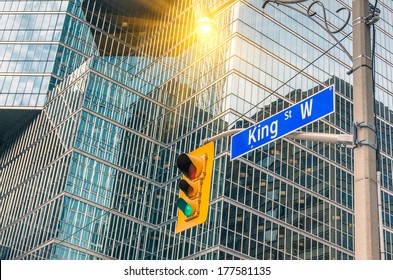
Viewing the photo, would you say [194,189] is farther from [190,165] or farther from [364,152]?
[364,152]

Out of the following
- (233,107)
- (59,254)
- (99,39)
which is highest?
(99,39)

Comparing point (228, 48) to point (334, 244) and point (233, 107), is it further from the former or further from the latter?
point (334, 244)

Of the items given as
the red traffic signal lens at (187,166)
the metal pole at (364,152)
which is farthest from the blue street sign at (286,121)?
the red traffic signal lens at (187,166)

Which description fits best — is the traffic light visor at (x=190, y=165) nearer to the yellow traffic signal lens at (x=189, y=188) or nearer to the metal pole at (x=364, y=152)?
the yellow traffic signal lens at (x=189, y=188)

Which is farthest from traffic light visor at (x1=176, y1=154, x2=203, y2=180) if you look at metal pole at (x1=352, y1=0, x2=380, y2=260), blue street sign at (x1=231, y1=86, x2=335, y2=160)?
metal pole at (x1=352, y1=0, x2=380, y2=260)

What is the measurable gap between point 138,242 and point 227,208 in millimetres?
10188

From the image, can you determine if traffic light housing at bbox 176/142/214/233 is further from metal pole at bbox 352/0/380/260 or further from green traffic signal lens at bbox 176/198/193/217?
metal pole at bbox 352/0/380/260

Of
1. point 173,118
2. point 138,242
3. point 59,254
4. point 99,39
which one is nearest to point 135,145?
point 173,118

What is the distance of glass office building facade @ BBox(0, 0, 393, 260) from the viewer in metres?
53.7

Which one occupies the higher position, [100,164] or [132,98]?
[132,98]

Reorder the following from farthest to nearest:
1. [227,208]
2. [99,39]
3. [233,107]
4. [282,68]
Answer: [99,39] → [282,68] → [233,107] → [227,208]

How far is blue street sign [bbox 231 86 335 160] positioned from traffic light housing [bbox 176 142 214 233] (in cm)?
62

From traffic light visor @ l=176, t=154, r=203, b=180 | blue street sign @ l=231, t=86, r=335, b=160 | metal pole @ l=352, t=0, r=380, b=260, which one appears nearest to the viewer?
metal pole @ l=352, t=0, r=380, b=260

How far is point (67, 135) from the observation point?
58.8 meters
